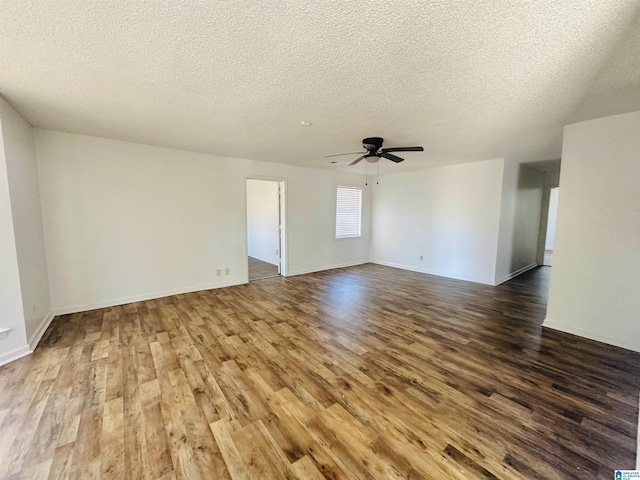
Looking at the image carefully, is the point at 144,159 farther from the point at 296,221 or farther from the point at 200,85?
the point at 296,221

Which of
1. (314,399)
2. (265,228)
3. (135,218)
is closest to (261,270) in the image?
(265,228)

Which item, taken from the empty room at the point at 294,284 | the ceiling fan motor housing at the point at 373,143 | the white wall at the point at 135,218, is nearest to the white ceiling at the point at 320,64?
the empty room at the point at 294,284

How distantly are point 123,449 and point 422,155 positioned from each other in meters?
Result: 5.08

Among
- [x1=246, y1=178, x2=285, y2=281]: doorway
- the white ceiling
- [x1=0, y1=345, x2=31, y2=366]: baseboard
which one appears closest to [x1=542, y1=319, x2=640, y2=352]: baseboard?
the white ceiling

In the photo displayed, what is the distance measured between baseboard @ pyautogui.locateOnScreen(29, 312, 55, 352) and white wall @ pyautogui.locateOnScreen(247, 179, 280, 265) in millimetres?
3853

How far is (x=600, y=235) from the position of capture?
2.90 metres

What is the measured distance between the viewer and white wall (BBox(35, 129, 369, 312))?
3453mm

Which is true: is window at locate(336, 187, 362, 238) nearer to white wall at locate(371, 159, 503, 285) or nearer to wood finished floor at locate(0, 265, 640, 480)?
white wall at locate(371, 159, 503, 285)

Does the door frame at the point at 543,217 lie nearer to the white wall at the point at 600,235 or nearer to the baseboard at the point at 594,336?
the white wall at the point at 600,235

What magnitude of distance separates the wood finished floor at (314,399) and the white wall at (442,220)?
6.55 feet

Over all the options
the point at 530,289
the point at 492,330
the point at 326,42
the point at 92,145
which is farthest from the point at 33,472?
the point at 530,289

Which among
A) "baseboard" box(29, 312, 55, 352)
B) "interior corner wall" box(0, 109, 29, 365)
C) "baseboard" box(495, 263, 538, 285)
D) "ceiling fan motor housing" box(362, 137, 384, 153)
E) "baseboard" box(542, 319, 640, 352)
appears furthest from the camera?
"baseboard" box(495, 263, 538, 285)

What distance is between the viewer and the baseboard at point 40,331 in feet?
8.60

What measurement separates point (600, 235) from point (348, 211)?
472cm
